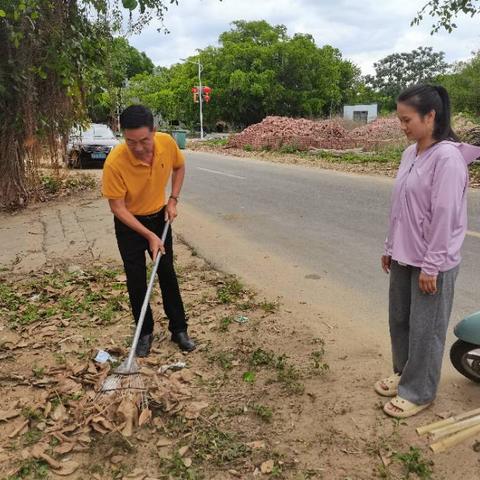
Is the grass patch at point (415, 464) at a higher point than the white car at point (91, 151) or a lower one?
lower

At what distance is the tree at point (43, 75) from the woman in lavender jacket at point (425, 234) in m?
3.90

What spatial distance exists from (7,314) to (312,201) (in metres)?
6.16

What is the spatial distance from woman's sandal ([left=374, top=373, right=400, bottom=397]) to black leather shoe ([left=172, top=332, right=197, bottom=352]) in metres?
1.34

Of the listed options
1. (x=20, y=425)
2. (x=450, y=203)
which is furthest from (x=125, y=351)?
(x=450, y=203)

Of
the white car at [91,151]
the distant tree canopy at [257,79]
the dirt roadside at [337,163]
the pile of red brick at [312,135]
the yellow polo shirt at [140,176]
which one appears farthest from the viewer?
the distant tree canopy at [257,79]

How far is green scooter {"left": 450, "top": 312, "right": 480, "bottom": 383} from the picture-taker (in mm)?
2848

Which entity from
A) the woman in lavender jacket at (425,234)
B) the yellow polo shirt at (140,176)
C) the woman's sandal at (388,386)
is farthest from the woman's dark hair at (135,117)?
the woman's sandal at (388,386)

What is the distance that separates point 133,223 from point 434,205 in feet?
5.97

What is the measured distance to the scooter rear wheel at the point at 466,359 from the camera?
301 cm

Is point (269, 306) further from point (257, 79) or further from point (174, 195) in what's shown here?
point (257, 79)

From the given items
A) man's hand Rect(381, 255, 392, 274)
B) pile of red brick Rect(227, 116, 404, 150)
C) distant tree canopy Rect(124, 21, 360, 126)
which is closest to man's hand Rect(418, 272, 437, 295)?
man's hand Rect(381, 255, 392, 274)

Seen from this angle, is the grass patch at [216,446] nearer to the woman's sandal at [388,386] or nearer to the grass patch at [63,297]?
the woman's sandal at [388,386]

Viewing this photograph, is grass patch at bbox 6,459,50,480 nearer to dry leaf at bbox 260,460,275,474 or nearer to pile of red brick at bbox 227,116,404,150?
dry leaf at bbox 260,460,275,474

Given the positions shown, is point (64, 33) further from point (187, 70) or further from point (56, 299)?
point (187, 70)
